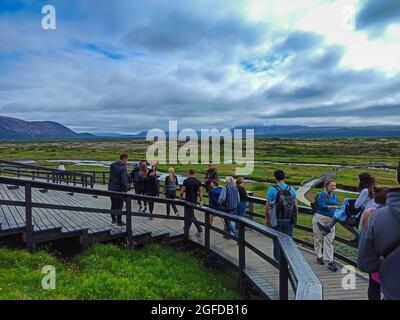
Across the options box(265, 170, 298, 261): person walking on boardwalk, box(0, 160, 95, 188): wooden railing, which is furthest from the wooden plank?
box(0, 160, 95, 188): wooden railing

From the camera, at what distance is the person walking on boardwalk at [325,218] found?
7.67m

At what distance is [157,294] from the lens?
21.0 ft

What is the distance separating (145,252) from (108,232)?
914 mm

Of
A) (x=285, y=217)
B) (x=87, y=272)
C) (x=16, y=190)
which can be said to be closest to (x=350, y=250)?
(x=285, y=217)

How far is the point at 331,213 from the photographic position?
7.77m

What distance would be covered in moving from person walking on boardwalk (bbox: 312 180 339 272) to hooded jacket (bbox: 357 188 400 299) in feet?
14.3

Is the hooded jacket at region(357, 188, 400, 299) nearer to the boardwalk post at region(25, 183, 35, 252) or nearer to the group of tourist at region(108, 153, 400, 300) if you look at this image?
the group of tourist at region(108, 153, 400, 300)

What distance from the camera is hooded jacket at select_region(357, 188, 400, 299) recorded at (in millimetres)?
3167

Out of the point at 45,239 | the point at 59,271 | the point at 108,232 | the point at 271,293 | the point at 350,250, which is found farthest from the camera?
the point at 350,250

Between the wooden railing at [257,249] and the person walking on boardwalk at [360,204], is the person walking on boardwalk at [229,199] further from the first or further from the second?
the person walking on boardwalk at [360,204]

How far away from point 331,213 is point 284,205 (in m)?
1.12

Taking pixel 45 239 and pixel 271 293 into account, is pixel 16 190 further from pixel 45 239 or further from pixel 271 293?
pixel 271 293

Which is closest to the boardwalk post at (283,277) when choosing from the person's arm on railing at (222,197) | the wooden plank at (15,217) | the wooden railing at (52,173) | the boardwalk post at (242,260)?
the boardwalk post at (242,260)
